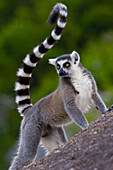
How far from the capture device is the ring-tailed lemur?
6641 mm

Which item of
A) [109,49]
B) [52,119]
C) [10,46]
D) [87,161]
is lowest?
[87,161]

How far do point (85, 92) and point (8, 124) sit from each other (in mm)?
18460

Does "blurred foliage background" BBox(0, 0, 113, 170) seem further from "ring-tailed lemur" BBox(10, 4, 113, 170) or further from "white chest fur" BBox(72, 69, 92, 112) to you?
"white chest fur" BBox(72, 69, 92, 112)

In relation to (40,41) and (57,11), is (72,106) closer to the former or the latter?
(57,11)

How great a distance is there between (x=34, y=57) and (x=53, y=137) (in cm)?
104

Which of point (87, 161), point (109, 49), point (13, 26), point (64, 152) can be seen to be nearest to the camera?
point (87, 161)

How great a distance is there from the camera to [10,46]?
2823cm

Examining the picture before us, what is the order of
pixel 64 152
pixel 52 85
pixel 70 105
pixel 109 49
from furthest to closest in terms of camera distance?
pixel 109 49 → pixel 52 85 → pixel 70 105 → pixel 64 152

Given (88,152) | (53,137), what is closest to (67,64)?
(53,137)

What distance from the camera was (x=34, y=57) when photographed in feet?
23.6

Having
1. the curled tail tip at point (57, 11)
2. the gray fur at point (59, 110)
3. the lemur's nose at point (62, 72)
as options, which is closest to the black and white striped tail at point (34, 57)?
the curled tail tip at point (57, 11)

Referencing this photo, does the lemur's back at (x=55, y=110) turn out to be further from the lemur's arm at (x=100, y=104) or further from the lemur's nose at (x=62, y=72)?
the lemur's arm at (x=100, y=104)

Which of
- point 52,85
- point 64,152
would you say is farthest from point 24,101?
point 52,85

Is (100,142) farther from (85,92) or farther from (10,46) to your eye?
(10,46)
